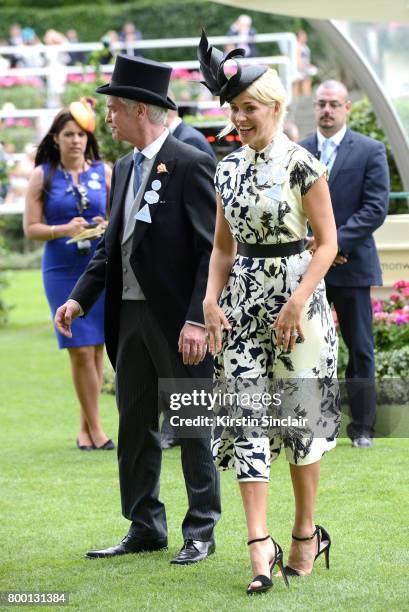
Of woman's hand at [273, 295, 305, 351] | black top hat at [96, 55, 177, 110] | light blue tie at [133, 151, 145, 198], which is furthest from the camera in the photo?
light blue tie at [133, 151, 145, 198]

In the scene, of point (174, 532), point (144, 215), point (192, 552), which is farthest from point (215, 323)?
point (174, 532)

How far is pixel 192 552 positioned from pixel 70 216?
3280 millimetres

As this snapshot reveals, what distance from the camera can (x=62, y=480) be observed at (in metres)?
7.26

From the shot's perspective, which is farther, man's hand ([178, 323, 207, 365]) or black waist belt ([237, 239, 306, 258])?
man's hand ([178, 323, 207, 365])

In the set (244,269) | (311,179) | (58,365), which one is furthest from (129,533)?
(58,365)

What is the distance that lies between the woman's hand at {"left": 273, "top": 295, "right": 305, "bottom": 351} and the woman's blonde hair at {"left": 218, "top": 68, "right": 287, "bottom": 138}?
2.19 ft

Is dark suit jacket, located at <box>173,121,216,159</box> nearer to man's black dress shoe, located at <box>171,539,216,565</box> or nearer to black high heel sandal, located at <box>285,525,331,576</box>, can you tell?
man's black dress shoe, located at <box>171,539,216,565</box>

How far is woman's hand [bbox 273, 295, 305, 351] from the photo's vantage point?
15.0ft

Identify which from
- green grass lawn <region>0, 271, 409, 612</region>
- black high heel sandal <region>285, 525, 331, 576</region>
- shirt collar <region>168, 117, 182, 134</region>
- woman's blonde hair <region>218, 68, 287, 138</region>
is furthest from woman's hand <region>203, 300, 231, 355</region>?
shirt collar <region>168, 117, 182, 134</region>

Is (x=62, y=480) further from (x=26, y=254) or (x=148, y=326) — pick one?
(x=26, y=254)

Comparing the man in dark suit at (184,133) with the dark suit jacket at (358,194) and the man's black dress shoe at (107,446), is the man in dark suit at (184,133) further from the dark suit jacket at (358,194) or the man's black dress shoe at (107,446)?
the man's black dress shoe at (107,446)

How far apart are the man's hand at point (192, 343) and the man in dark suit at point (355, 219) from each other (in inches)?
112

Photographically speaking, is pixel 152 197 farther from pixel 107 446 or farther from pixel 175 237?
pixel 107 446

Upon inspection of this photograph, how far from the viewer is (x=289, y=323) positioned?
15.0 ft
